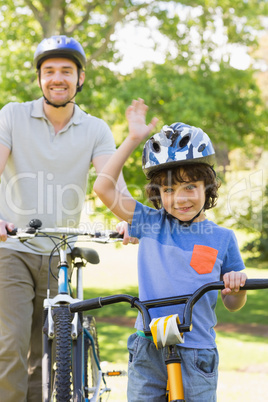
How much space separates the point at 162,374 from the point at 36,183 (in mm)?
1808

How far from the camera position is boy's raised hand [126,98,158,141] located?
109 inches

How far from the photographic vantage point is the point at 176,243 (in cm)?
294

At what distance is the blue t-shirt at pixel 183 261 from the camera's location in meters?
2.80

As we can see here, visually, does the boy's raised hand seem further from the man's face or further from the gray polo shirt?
the man's face

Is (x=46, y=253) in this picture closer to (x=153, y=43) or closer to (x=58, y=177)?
(x=58, y=177)

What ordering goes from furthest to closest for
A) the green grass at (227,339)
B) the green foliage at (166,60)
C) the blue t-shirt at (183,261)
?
the green foliage at (166,60) → the green grass at (227,339) → the blue t-shirt at (183,261)

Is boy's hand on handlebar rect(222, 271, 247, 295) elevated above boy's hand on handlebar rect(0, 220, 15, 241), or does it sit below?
below

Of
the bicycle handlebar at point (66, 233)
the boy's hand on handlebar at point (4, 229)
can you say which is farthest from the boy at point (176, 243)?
the boy's hand on handlebar at point (4, 229)

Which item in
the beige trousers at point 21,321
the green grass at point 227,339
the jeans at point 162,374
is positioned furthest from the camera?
the green grass at point 227,339

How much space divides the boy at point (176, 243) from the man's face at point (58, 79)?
4.46 ft

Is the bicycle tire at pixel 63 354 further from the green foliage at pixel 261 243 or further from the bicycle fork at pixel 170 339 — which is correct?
the green foliage at pixel 261 243

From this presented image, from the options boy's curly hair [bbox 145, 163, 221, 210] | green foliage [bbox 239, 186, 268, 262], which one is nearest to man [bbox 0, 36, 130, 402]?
boy's curly hair [bbox 145, 163, 221, 210]

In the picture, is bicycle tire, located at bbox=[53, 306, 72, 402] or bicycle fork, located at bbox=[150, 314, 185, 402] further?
bicycle tire, located at bbox=[53, 306, 72, 402]

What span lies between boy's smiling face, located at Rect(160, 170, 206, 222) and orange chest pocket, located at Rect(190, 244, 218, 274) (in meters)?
0.19
